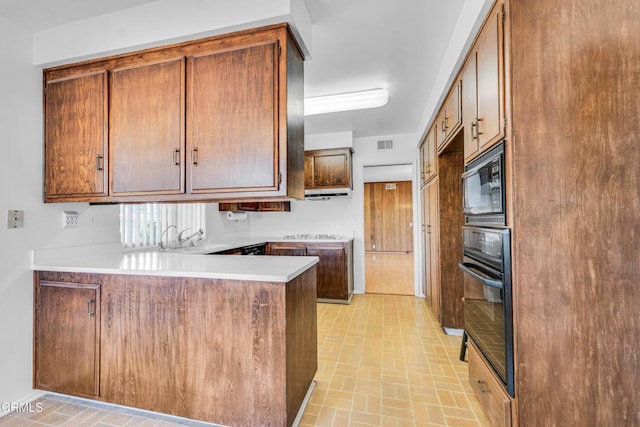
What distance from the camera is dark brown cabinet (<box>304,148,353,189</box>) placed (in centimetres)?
433

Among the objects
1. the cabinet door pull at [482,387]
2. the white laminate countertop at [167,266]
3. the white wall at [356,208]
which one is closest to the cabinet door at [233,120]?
the white laminate countertop at [167,266]

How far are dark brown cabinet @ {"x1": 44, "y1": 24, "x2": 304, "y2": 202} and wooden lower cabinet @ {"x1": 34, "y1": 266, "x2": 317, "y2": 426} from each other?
58cm

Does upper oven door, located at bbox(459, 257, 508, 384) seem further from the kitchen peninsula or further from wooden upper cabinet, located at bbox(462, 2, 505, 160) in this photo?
the kitchen peninsula

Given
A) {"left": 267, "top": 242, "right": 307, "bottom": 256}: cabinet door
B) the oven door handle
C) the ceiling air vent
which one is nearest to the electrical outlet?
{"left": 267, "top": 242, "right": 307, "bottom": 256}: cabinet door

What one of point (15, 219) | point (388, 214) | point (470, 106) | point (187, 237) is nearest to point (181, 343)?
point (15, 219)

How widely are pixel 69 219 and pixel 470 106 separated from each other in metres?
2.96

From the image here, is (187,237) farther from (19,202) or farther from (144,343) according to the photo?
(144,343)

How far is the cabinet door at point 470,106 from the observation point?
177cm

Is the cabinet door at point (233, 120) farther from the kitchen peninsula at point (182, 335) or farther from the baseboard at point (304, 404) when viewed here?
the baseboard at point (304, 404)

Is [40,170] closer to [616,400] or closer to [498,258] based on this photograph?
[498,258]

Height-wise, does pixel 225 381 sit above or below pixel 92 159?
below

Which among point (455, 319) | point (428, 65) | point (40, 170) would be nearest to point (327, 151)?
point (428, 65)

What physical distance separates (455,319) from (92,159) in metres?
3.41

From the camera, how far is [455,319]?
2.96 metres
